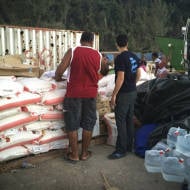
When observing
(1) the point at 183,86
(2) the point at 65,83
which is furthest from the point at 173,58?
(2) the point at 65,83

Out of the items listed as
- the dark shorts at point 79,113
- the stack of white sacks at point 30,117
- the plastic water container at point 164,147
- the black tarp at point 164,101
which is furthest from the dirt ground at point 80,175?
the black tarp at point 164,101

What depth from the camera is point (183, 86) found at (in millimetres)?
5547

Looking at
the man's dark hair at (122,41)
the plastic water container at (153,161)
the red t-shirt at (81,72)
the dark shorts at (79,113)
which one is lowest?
the plastic water container at (153,161)

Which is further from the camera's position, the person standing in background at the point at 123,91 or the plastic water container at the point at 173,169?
the person standing in background at the point at 123,91

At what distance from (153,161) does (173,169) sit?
43cm

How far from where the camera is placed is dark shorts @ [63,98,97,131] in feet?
15.6

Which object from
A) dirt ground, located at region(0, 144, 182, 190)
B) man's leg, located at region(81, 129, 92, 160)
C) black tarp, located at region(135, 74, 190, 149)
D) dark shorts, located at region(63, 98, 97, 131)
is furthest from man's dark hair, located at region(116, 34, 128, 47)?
dirt ground, located at region(0, 144, 182, 190)

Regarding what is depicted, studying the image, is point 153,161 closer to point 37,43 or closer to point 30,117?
point 30,117

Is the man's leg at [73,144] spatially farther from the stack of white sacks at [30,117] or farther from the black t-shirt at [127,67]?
the black t-shirt at [127,67]

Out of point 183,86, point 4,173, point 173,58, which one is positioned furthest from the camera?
point 173,58

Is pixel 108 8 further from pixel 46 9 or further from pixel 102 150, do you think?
pixel 102 150

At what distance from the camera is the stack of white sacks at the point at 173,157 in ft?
13.6

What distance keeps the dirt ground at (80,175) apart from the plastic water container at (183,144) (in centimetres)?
40

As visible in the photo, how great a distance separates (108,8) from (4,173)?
30609 millimetres
